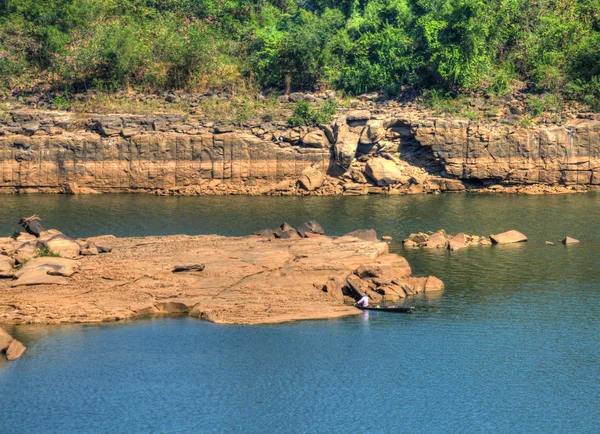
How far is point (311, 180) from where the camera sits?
4966 cm

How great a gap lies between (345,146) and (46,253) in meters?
23.0

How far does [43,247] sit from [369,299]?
11.3m

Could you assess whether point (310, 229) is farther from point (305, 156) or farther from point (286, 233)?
point (305, 156)

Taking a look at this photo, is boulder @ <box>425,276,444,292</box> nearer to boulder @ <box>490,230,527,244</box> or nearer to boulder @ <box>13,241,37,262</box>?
boulder @ <box>490,230,527,244</box>

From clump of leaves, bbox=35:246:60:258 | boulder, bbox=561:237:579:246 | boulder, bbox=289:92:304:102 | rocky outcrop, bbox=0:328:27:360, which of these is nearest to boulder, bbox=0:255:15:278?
clump of leaves, bbox=35:246:60:258

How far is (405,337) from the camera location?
83.9ft

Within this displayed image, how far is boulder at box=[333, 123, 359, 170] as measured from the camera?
49688 mm

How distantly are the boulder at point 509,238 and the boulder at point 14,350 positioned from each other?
2107cm

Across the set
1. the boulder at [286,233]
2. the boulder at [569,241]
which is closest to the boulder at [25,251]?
the boulder at [286,233]

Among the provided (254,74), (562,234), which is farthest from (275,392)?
Result: (254,74)

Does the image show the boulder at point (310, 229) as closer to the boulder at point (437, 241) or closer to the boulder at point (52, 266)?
the boulder at point (437, 241)

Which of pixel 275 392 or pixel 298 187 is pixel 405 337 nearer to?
pixel 275 392

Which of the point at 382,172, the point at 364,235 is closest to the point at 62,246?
the point at 364,235

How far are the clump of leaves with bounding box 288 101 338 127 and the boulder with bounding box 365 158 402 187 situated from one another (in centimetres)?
383
